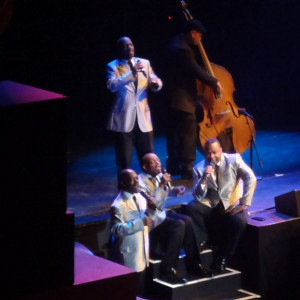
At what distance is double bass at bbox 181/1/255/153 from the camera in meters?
6.93

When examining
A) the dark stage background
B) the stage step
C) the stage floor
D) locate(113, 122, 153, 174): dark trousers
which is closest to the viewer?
the stage step

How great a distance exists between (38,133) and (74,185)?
4.32m

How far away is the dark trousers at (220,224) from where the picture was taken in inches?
245

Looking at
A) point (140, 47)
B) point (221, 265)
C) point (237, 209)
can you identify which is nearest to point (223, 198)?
point (237, 209)

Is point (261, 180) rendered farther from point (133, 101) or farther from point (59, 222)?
point (59, 222)

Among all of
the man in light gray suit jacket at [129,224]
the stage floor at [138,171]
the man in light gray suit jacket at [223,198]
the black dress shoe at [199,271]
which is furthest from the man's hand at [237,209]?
the man in light gray suit jacket at [129,224]

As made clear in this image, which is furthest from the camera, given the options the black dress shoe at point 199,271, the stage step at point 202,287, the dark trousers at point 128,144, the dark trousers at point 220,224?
the dark trousers at point 128,144

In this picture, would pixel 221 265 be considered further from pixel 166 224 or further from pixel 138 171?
pixel 138 171

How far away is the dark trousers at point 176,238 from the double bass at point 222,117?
3.66ft

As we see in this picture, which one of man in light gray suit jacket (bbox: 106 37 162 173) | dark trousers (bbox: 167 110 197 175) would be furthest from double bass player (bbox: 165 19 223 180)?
man in light gray suit jacket (bbox: 106 37 162 173)

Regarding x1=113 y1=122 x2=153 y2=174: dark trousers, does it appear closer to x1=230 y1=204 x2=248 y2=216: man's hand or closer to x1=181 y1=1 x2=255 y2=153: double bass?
x1=181 y1=1 x2=255 y2=153: double bass

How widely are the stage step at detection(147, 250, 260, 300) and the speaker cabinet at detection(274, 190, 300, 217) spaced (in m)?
0.72

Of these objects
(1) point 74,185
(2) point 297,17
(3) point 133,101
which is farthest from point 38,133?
(2) point 297,17

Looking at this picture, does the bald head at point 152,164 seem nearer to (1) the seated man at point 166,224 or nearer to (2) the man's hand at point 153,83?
(1) the seated man at point 166,224
